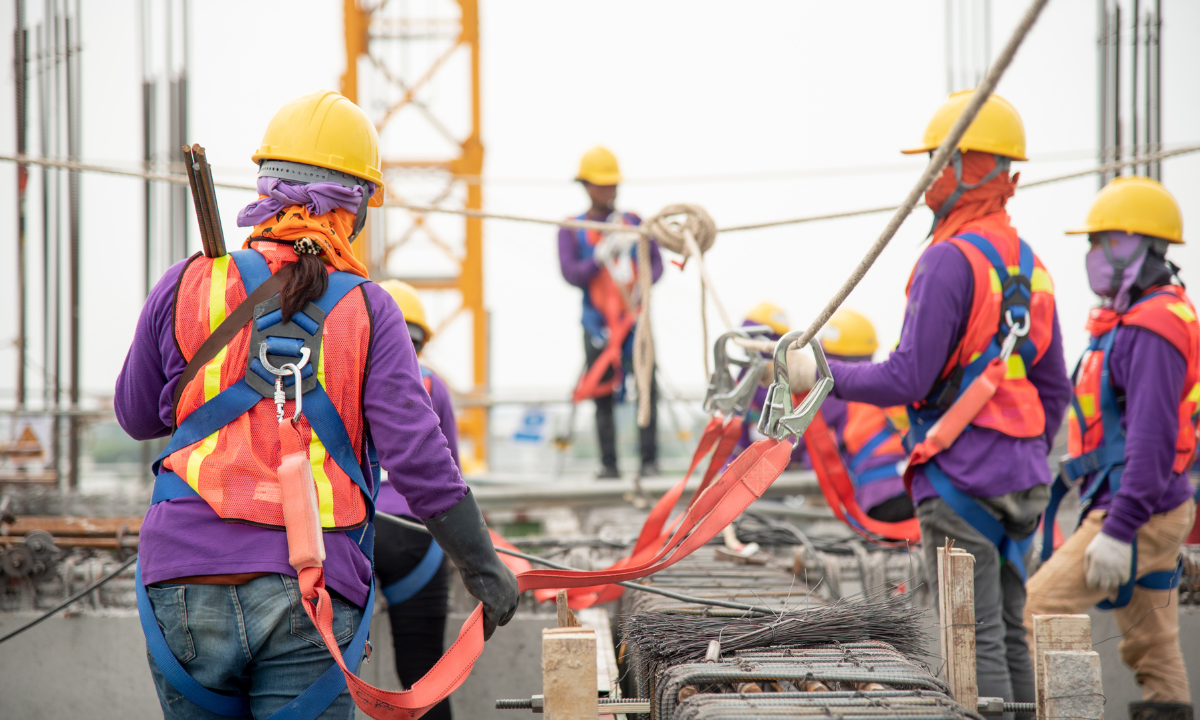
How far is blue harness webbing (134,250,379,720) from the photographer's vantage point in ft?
6.59

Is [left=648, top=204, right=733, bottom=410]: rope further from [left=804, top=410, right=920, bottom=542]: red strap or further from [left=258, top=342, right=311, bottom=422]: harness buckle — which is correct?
[left=258, top=342, right=311, bottom=422]: harness buckle

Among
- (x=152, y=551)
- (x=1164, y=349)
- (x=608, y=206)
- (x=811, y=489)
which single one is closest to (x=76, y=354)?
(x=608, y=206)

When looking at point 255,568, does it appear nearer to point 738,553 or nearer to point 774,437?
point 774,437

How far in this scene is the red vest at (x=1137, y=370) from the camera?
11.7 ft

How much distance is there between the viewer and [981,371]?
3045mm

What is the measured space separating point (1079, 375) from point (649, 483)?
10.0 ft

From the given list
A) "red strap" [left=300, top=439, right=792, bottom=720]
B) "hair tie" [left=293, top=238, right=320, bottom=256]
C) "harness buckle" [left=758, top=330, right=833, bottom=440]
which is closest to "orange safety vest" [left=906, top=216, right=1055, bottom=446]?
"harness buckle" [left=758, top=330, right=833, bottom=440]

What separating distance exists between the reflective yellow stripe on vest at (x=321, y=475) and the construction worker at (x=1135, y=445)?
2.86 m

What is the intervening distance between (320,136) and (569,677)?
1347mm

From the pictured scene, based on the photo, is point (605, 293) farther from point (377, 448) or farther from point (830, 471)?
point (377, 448)

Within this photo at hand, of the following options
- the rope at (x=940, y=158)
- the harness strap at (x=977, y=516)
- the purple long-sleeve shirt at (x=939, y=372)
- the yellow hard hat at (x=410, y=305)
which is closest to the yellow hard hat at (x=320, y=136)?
the rope at (x=940, y=158)

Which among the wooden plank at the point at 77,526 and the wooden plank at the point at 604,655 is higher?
the wooden plank at the point at 77,526

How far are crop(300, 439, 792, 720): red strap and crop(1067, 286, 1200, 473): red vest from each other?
188cm

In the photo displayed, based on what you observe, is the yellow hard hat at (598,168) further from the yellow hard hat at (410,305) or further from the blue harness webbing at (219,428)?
the blue harness webbing at (219,428)
